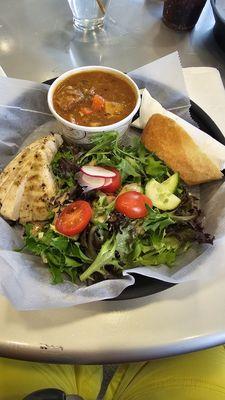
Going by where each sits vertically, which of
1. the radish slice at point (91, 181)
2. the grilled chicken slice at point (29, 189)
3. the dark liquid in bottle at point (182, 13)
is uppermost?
the dark liquid in bottle at point (182, 13)

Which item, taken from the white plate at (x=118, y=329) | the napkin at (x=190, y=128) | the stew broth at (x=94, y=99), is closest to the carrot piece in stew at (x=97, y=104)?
the stew broth at (x=94, y=99)

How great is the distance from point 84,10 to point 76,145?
0.89 metres

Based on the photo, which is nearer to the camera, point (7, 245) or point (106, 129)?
point (7, 245)

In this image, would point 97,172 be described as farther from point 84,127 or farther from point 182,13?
point 182,13

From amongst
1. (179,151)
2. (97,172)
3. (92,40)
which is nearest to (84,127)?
(97,172)

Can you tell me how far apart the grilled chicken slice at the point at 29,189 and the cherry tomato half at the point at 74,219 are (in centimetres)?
7

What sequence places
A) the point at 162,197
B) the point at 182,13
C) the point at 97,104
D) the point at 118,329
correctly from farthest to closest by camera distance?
the point at 182,13, the point at 97,104, the point at 162,197, the point at 118,329

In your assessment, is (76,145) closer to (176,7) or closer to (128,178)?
(128,178)

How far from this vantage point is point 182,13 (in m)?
1.73

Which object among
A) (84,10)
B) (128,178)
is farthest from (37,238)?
(84,10)

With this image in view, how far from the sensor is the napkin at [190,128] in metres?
1.10

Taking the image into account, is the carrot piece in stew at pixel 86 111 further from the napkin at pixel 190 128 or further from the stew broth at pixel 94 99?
the napkin at pixel 190 128

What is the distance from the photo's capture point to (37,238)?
0.98 metres

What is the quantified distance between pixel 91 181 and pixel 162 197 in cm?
19
